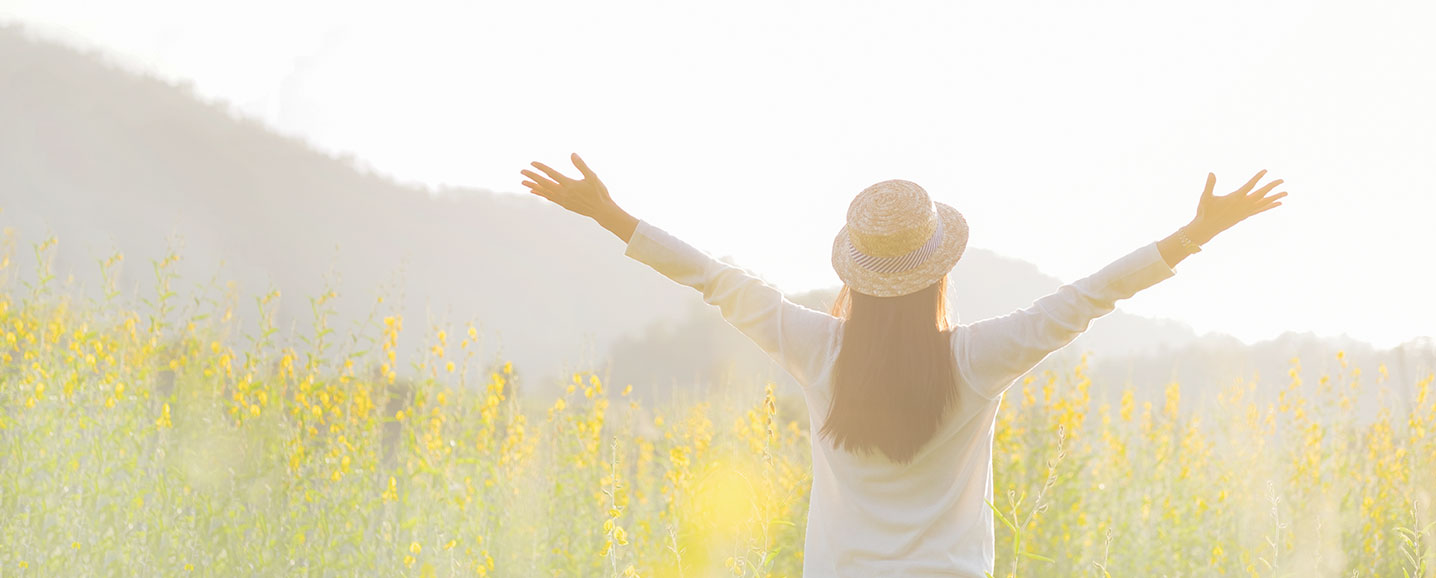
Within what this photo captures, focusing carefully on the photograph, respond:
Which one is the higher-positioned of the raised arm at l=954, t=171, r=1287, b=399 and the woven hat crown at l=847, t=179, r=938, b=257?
the woven hat crown at l=847, t=179, r=938, b=257

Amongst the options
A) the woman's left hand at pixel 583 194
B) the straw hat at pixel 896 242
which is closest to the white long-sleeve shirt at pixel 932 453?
the straw hat at pixel 896 242

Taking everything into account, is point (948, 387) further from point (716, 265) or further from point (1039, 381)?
point (1039, 381)

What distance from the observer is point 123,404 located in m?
4.20

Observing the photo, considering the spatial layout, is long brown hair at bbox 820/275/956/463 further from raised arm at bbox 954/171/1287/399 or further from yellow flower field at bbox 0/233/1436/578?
yellow flower field at bbox 0/233/1436/578

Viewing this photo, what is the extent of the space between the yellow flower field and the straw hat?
1412 mm

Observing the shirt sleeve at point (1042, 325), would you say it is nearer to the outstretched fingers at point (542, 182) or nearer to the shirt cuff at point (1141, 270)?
the shirt cuff at point (1141, 270)

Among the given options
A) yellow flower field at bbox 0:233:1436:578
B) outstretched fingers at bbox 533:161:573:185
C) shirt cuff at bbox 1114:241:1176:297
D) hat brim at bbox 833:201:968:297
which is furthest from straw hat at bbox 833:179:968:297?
yellow flower field at bbox 0:233:1436:578

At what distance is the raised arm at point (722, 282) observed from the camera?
69.9 inches

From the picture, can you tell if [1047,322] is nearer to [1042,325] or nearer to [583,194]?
[1042,325]

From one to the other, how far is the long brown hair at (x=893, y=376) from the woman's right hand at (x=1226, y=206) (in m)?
0.46

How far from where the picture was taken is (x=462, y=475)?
14.6ft

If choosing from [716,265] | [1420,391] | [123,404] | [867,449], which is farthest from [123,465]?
[1420,391]

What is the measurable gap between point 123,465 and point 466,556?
4.33ft

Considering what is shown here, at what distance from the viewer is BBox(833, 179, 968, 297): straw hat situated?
1709 millimetres
